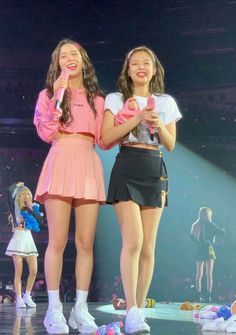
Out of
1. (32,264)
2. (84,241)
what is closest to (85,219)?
(84,241)

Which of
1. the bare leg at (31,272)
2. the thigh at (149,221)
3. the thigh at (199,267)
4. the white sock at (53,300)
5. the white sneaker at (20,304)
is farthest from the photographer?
the thigh at (199,267)

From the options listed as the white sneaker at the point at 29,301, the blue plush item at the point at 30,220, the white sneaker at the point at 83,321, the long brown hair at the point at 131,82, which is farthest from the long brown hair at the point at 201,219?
the white sneaker at the point at 83,321

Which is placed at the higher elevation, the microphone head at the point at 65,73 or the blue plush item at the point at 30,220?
the microphone head at the point at 65,73

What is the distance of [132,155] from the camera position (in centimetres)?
251

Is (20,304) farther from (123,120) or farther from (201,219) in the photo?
(201,219)

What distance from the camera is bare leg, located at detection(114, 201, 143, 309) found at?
A: 241 cm

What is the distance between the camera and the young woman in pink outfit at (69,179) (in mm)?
2428

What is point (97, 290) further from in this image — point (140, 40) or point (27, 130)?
point (140, 40)

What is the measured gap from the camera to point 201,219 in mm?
7031

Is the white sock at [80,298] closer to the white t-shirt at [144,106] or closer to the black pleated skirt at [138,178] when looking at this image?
the black pleated skirt at [138,178]

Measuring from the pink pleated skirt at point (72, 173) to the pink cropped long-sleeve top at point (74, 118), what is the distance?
0.05 m

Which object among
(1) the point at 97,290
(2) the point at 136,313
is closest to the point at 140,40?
(1) the point at 97,290

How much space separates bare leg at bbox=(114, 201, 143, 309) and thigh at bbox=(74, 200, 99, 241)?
0.43ft

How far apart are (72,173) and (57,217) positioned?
7.3 inches
